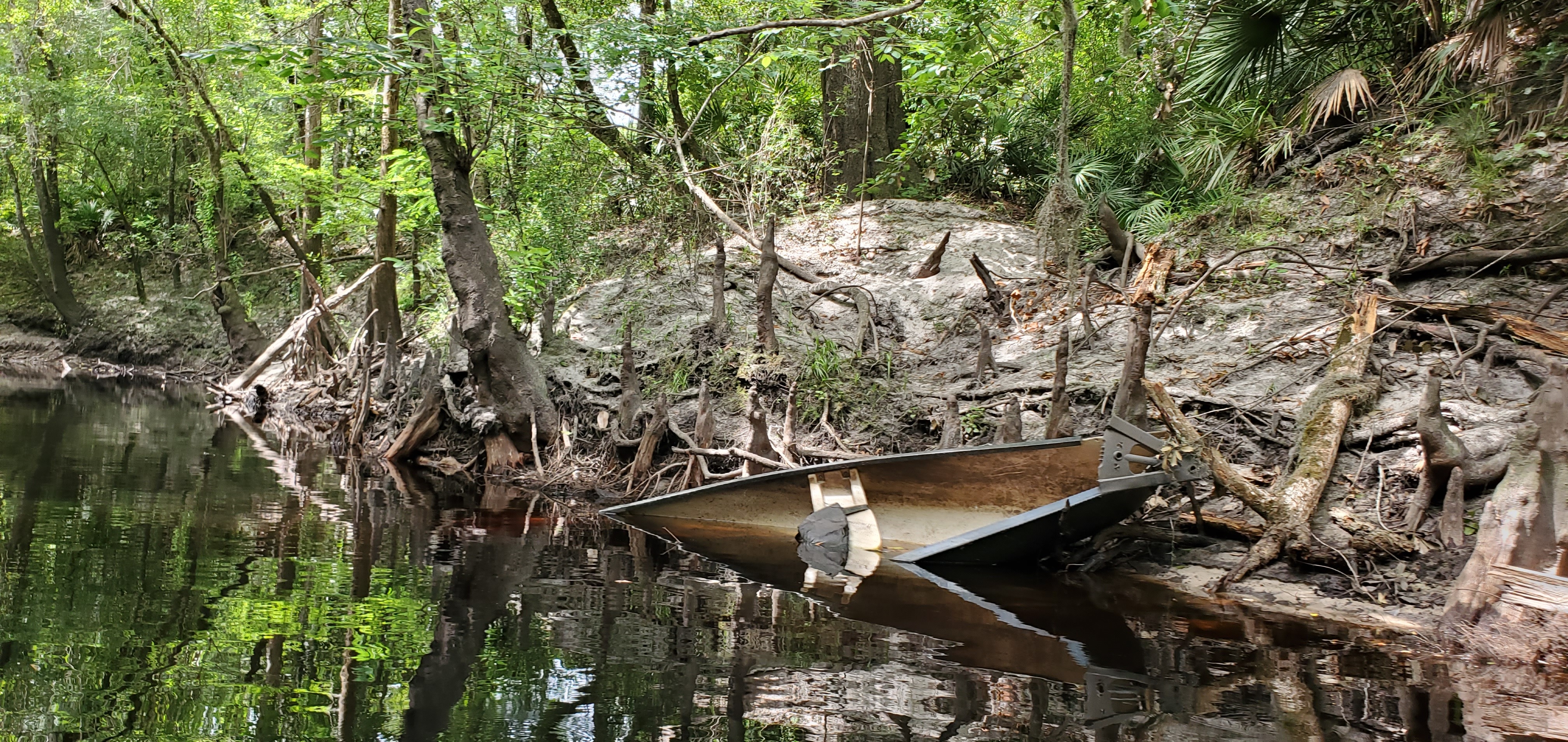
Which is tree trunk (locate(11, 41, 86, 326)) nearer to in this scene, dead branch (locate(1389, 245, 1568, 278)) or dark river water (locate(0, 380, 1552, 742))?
dark river water (locate(0, 380, 1552, 742))

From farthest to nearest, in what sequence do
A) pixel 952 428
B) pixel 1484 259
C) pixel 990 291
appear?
pixel 990 291 → pixel 1484 259 → pixel 952 428

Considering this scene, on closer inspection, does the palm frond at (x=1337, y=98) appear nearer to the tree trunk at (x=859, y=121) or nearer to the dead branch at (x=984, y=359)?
the dead branch at (x=984, y=359)

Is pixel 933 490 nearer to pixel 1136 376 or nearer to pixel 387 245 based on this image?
pixel 1136 376

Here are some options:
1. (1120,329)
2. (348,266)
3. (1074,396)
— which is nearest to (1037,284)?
(1120,329)

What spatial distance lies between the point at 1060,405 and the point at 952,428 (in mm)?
981

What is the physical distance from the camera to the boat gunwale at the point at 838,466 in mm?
A: 7125

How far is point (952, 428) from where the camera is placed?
8.75 m

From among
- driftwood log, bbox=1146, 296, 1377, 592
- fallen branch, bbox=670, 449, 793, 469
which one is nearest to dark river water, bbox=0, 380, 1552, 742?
driftwood log, bbox=1146, 296, 1377, 592

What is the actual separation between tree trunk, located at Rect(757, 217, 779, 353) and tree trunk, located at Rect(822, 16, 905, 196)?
5054 millimetres

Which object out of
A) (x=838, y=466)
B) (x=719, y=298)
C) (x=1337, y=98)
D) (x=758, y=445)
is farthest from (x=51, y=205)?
(x=1337, y=98)

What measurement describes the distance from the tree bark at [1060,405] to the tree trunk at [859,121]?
7862mm

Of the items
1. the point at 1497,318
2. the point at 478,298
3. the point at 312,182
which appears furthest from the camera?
the point at 312,182

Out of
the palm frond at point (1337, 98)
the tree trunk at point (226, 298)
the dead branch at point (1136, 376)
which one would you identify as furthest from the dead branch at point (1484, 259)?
the tree trunk at point (226, 298)

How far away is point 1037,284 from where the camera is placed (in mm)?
12141
